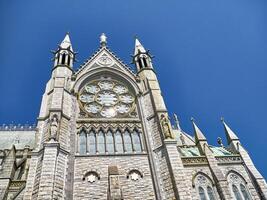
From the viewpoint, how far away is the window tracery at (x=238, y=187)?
18.6 m

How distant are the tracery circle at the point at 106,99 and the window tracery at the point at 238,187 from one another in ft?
32.1

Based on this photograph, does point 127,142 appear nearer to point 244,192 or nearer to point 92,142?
point 92,142

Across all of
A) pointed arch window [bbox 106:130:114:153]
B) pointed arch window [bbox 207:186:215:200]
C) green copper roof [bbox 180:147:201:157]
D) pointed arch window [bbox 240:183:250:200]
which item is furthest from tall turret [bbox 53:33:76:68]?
pointed arch window [bbox 240:183:250:200]

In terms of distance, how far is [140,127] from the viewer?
846 inches

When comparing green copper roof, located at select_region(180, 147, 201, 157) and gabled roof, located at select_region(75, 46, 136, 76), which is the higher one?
gabled roof, located at select_region(75, 46, 136, 76)

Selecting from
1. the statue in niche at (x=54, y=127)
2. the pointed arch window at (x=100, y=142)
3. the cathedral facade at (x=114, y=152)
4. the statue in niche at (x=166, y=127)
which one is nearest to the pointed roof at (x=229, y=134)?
the cathedral facade at (x=114, y=152)

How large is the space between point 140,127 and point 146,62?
849 centimetres

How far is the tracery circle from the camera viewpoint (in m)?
22.5

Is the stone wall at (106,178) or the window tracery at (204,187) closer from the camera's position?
the stone wall at (106,178)

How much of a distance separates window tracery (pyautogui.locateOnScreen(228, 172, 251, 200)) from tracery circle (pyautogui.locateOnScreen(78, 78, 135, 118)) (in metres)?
9.77

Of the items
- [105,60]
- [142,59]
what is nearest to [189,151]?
[142,59]

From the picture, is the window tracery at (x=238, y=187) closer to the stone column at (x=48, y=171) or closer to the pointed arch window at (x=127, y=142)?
the pointed arch window at (x=127, y=142)

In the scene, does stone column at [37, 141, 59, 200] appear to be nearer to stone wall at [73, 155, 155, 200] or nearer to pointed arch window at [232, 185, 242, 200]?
stone wall at [73, 155, 155, 200]

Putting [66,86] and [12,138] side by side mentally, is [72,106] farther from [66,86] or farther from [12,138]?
[12,138]
